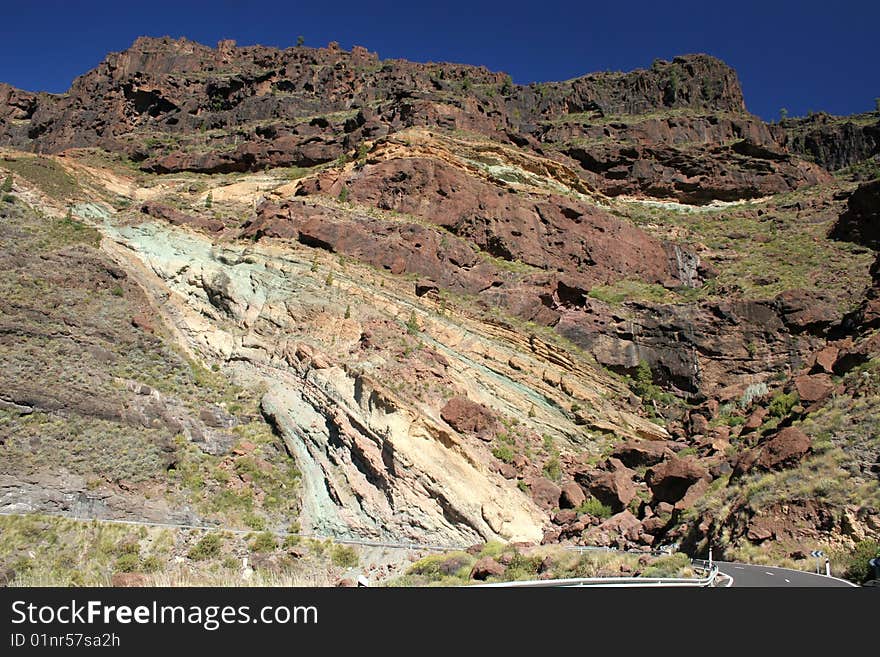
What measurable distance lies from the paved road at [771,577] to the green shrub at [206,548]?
1216 cm

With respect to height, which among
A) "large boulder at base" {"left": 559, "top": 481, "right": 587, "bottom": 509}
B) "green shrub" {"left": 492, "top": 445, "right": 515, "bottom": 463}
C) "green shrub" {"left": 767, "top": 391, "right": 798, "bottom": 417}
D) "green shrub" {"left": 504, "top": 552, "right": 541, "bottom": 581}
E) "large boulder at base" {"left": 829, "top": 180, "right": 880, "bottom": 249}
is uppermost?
"large boulder at base" {"left": 829, "top": 180, "right": 880, "bottom": 249}

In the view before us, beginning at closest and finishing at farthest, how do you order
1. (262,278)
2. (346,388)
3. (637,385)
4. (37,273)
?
(346,388) < (37,273) < (262,278) < (637,385)

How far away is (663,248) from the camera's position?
42.3 m

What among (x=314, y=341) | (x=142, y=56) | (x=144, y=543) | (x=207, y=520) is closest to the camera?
(x=144, y=543)

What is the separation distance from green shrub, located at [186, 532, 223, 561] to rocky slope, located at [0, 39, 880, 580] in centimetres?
162

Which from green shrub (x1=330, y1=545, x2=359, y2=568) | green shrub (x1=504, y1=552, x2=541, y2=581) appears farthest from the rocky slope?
green shrub (x1=504, y1=552, x2=541, y2=581)

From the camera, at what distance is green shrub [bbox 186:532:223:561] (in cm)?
1611

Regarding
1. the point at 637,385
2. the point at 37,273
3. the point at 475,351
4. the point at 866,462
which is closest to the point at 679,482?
the point at 866,462

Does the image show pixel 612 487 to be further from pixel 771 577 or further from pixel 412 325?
pixel 412 325

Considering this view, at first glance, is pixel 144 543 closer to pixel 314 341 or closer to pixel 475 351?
pixel 314 341

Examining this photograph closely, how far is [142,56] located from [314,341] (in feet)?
222

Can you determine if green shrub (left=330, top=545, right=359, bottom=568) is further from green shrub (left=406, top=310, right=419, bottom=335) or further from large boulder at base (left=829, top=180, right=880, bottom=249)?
large boulder at base (left=829, top=180, right=880, bottom=249)

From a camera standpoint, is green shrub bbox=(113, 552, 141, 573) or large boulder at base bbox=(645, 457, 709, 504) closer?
green shrub bbox=(113, 552, 141, 573)

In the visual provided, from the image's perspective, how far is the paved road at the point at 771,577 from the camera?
10.2 meters
